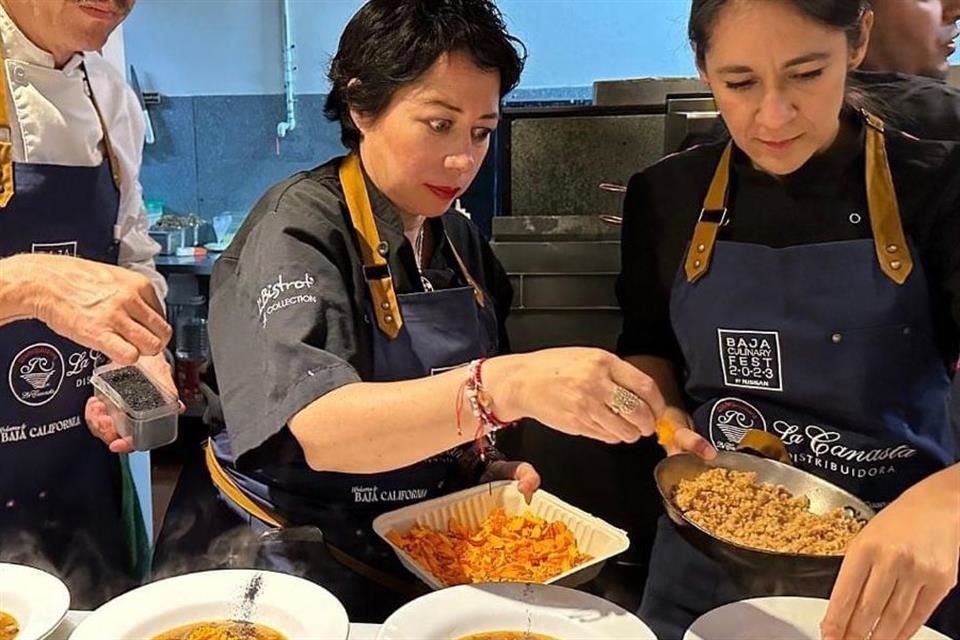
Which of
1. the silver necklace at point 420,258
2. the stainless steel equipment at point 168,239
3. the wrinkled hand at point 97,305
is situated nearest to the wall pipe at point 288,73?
the stainless steel equipment at point 168,239

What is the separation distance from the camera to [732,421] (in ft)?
4.71

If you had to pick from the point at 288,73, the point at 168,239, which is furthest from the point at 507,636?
the point at 288,73

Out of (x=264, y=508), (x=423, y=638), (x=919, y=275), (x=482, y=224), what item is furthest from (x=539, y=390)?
(x=482, y=224)

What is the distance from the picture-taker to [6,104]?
4.81 feet

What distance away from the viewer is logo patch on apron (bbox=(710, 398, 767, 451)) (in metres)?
1.42

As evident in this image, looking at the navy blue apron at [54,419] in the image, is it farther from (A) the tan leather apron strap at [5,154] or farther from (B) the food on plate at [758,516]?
(B) the food on plate at [758,516]

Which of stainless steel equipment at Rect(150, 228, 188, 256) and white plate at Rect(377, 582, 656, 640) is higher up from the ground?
stainless steel equipment at Rect(150, 228, 188, 256)

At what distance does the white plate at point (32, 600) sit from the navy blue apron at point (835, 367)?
0.82 meters

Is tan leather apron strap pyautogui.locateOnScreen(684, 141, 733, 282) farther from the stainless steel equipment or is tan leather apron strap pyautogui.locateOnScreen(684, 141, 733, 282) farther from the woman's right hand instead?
the stainless steel equipment

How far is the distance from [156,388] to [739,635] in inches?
30.8

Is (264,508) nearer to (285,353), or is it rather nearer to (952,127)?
(285,353)

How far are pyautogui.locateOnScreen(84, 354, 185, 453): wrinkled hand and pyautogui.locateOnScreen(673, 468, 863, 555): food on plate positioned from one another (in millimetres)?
763

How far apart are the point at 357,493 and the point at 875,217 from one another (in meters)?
0.90

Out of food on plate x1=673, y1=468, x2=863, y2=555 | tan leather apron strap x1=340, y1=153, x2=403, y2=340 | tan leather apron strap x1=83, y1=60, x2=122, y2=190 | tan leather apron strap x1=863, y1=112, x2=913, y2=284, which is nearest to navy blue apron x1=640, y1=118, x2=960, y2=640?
tan leather apron strap x1=863, y1=112, x2=913, y2=284
